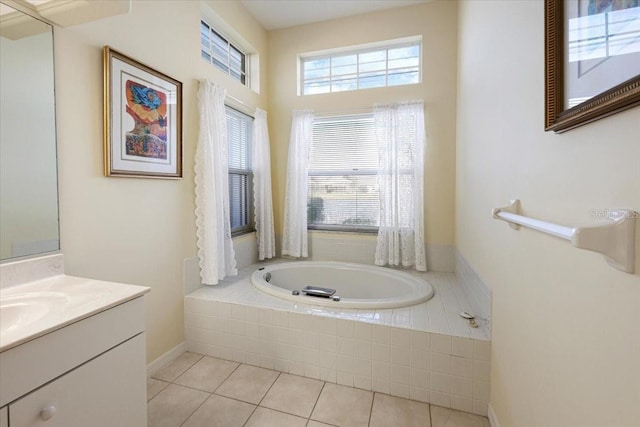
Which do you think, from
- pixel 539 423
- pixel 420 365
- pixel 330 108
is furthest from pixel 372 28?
pixel 539 423

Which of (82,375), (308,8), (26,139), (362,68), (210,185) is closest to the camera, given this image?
(82,375)

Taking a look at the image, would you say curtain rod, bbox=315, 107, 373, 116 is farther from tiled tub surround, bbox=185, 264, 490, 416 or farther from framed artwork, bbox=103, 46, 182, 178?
tiled tub surround, bbox=185, 264, 490, 416

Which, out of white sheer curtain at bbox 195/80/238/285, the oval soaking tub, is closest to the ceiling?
white sheer curtain at bbox 195/80/238/285

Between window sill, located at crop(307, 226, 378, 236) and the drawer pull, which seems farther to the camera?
window sill, located at crop(307, 226, 378, 236)

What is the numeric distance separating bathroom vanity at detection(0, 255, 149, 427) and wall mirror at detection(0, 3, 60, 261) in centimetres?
17

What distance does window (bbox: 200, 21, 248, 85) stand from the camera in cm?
236

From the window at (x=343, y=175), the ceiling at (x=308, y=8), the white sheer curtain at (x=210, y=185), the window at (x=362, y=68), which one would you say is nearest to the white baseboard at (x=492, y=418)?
the window at (x=343, y=175)

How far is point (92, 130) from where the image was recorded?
1442mm

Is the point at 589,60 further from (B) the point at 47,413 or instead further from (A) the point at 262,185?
(A) the point at 262,185

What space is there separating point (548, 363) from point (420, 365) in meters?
0.84

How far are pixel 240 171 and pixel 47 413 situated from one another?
229 cm

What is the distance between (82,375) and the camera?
2.94ft

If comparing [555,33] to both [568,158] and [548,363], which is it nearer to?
[568,158]

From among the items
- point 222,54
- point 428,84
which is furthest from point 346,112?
point 222,54
